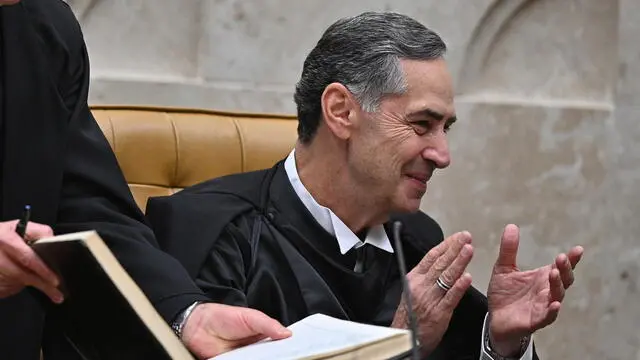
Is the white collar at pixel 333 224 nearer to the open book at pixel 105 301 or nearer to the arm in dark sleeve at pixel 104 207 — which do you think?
the arm in dark sleeve at pixel 104 207

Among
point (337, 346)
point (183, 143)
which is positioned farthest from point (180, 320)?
point (183, 143)

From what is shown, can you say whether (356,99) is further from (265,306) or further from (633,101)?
(633,101)

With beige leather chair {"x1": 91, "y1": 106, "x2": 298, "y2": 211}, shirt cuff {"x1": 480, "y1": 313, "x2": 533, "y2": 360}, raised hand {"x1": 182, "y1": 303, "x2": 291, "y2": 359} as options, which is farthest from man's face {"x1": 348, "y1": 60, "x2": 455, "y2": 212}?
raised hand {"x1": 182, "y1": 303, "x2": 291, "y2": 359}

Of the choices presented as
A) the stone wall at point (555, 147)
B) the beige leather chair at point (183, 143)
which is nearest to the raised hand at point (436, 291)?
the beige leather chair at point (183, 143)

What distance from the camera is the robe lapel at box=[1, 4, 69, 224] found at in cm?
206

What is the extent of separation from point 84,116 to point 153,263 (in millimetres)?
352

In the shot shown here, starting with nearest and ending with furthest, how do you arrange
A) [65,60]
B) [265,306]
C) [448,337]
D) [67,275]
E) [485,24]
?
[67,275]
[65,60]
[265,306]
[448,337]
[485,24]

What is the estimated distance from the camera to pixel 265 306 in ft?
7.74

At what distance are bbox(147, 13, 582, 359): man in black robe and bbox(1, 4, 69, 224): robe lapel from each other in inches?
15.3

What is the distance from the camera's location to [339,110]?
2496 mm

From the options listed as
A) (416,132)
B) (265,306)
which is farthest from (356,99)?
(265,306)

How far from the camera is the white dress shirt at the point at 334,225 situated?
2.49 meters

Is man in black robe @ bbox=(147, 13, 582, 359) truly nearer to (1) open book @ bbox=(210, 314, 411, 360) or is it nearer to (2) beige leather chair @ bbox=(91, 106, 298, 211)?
(2) beige leather chair @ bbox=(91, 106, 298, 211)

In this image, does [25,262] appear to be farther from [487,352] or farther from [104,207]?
[487,352]
